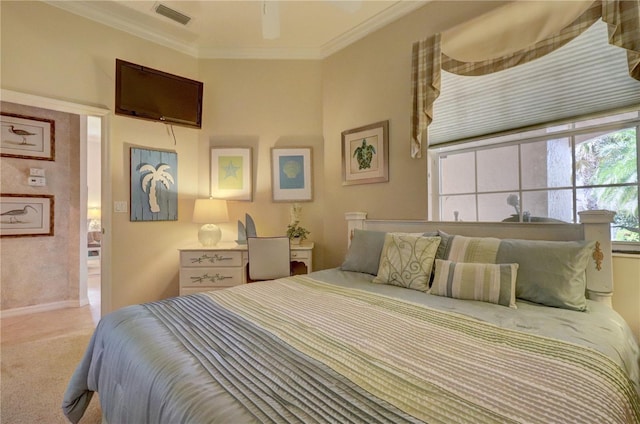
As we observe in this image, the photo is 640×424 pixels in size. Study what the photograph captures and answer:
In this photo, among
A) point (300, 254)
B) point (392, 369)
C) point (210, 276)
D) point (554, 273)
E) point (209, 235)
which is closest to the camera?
point (392, 369)

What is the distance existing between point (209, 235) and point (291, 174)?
1093 mm

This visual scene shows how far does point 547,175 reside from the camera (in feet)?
6.41

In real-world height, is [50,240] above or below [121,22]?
below

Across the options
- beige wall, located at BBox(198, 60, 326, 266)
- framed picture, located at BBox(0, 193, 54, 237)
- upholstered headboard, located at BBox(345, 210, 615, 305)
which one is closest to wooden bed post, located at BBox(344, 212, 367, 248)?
beige wall, located at BBox(198, 60, 326, 266)

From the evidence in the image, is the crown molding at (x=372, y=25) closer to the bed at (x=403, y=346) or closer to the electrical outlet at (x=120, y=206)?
the bed at (x=403, y=346)

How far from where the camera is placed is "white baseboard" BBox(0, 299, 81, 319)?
3.11 m

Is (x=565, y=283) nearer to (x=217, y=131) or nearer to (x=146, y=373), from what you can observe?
(x=146, y=373)

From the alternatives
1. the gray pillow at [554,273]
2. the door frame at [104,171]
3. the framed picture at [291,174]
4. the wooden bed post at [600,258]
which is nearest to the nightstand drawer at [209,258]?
the door frame at [104,171]

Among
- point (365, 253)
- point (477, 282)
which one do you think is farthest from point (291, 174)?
point (477, 282)

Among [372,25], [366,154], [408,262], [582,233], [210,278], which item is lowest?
[210,278]

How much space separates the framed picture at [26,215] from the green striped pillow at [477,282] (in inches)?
166

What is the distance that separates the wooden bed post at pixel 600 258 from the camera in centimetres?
149

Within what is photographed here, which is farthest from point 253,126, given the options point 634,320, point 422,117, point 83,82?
point 634,320

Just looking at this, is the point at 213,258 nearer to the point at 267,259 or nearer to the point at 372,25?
the point at 267,259
